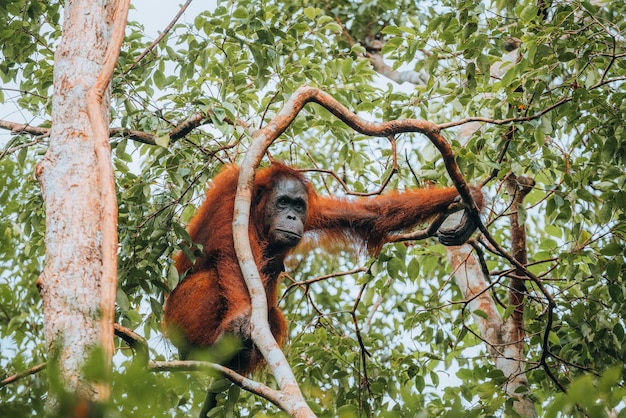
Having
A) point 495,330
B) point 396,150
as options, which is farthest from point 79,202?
point 495,330

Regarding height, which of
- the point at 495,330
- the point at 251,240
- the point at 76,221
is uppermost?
the point at 251,240

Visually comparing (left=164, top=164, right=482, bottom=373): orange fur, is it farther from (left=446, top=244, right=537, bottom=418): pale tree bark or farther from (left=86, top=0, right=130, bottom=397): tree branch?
(left=86, top=0, right=130, bottom=397): tree branch

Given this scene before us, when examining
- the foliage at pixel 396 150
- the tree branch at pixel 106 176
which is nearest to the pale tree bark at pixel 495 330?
the foliage at pixel 396 150

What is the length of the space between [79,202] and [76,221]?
9 centimetres

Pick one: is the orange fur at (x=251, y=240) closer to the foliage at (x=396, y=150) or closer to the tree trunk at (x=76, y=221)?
the foliage at (x=396, y=150)

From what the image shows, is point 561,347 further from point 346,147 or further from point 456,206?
point 346,147

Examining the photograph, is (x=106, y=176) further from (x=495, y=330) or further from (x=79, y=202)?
(x=495, y=330)

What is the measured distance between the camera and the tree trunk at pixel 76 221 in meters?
2.22

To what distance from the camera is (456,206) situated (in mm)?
4590

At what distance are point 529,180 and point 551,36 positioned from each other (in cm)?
123

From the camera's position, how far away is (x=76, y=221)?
8.24 ft

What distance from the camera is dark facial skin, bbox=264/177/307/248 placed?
5.35 m

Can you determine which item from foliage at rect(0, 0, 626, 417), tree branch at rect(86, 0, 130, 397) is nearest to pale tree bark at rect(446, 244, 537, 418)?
foliage at rect(0, 0, 626, 417)

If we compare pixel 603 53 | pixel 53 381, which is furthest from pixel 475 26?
pixel 53 381
